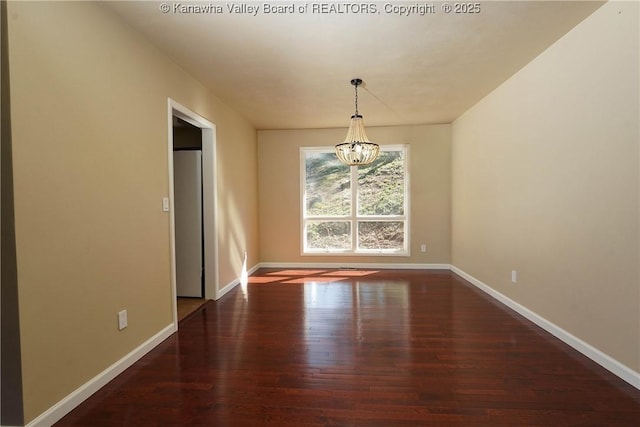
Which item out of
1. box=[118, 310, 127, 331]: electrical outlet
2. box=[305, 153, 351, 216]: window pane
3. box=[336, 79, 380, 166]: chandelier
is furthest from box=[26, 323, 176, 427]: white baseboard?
box=[305, 153, 351, 216]: window pane

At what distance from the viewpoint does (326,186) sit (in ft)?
18.2

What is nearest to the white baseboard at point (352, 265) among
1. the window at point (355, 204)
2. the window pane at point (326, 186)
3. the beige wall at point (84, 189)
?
the window at point (355, 204)

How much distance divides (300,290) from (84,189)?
2.79 metres

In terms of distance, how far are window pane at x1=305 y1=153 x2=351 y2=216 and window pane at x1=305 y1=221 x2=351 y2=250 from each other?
18cm

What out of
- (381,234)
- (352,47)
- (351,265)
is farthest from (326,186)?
(352,47)

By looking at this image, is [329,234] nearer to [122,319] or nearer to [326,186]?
[326,186]

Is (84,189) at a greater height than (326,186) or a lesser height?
lesser

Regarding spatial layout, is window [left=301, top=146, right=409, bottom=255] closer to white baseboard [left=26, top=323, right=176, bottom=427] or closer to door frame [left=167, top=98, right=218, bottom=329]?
door frame [left=167, top=98, right=218, bottom=329]

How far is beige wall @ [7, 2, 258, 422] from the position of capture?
153 cm

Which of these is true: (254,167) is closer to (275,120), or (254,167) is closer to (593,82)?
(275,120)

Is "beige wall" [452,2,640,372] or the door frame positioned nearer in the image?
"beige wall" [452,2,640,372]

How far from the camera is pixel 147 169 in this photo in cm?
244

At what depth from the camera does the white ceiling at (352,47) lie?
7.03 ft

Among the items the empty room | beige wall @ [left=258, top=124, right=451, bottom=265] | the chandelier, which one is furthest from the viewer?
beige wall @ [left=258, top=124, right=451, bottom=265]
